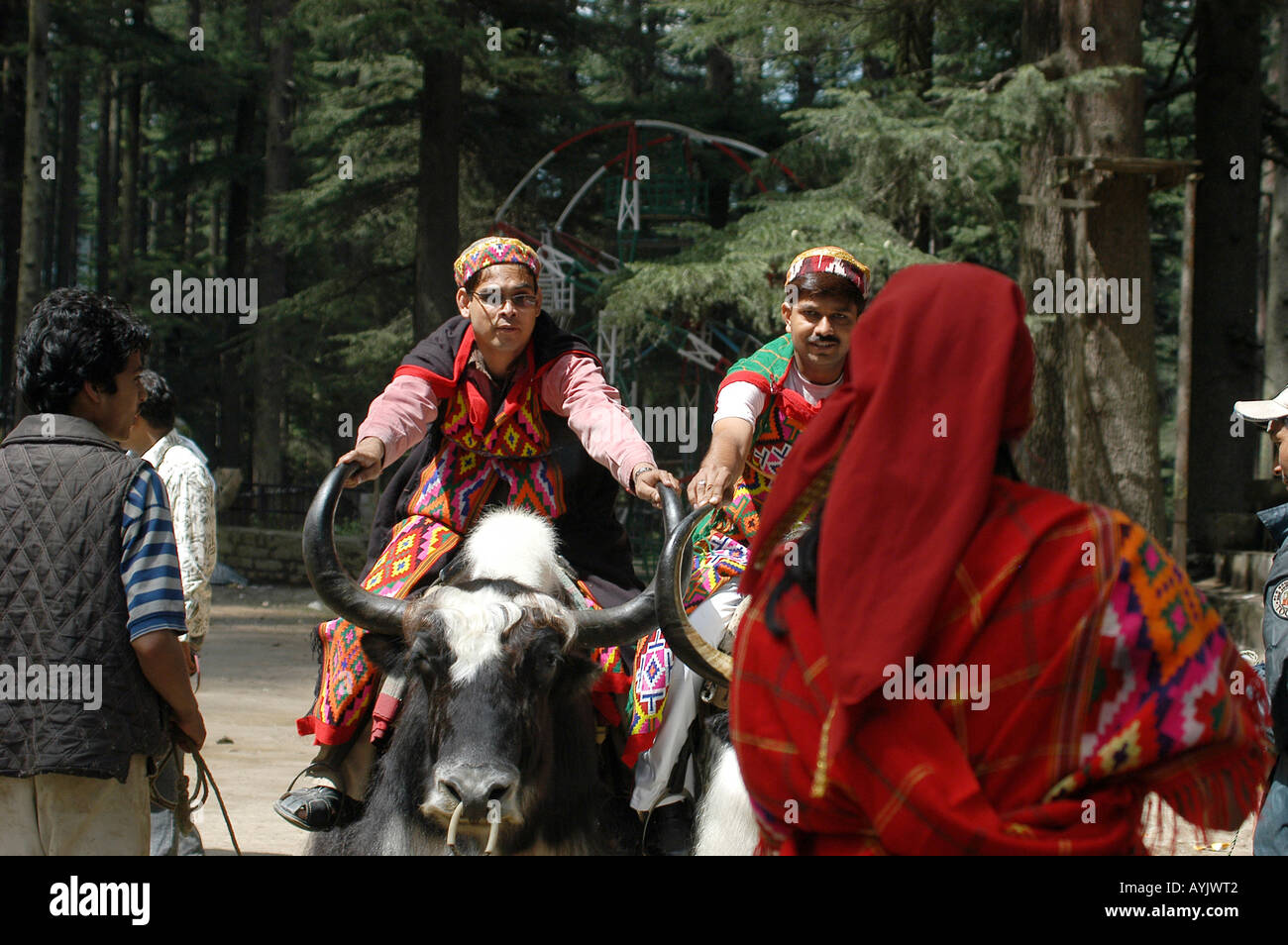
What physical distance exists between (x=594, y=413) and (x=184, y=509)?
225 centimetres

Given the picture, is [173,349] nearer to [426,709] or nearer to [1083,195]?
[1083,195]

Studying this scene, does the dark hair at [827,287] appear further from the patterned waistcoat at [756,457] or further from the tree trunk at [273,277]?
the tree trunk at [273,277]

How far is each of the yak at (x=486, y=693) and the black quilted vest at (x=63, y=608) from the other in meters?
0.88

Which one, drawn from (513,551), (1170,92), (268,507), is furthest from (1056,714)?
(268,507)

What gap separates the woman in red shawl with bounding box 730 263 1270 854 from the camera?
6.48ft

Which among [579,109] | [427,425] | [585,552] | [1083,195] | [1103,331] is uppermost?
[579,109]

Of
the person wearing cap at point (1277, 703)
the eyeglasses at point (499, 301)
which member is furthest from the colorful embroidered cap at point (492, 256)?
the person wearing cap at point (1277, 703)

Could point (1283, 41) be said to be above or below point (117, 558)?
above

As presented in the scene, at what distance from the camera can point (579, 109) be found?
19.7m

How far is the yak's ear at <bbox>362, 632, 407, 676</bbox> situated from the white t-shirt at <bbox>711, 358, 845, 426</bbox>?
1.40m

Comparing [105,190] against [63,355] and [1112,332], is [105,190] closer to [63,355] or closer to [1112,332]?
[1112,332]
